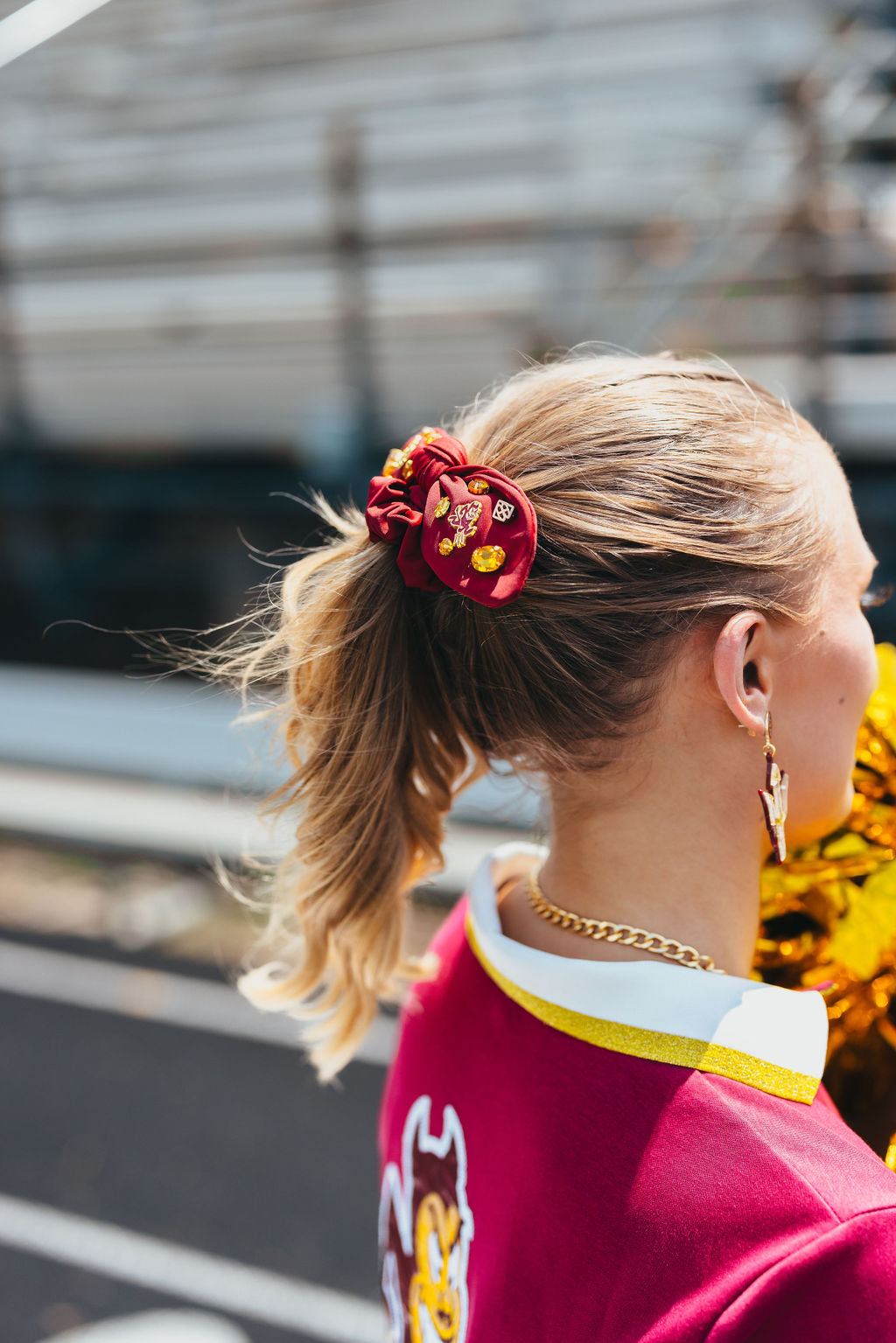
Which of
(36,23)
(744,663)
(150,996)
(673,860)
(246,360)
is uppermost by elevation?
(36,23)

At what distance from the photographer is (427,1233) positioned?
3.36 feet

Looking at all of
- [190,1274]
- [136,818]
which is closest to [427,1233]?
[190,1274]

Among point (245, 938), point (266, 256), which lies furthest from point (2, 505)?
point (245, 938)

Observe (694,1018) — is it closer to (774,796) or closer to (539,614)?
(774,796)

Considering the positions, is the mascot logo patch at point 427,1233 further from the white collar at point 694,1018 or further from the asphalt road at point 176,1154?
the asphalt road at point 176,1154

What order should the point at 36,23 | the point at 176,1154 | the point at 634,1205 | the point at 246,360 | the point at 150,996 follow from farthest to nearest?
the point at 36,23 < the point at 246,360 < the point at 150,996 < the point at 176,1154 < the point at 634,1205

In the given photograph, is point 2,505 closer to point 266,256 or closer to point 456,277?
point 266,256

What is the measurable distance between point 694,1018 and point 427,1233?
0.37m

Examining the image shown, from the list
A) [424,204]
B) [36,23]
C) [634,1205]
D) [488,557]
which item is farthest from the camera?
[36,23]

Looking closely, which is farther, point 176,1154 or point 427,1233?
point 176,1154

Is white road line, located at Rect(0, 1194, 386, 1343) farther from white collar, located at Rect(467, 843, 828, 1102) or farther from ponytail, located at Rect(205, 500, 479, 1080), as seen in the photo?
white collar, located at Rect(467, 843, 828, 1102)

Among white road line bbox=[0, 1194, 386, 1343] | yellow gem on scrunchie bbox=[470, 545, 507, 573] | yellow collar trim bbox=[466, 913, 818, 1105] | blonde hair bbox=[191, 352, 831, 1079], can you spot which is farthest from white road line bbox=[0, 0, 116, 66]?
yellow collar trim bbox=[466, 913, 818, 1105]

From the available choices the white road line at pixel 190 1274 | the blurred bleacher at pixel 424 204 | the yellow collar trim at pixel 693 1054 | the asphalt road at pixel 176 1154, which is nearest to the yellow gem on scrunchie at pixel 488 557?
the yellow collar trim at pixel 693 1054

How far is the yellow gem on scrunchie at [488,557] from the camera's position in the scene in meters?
0.90
